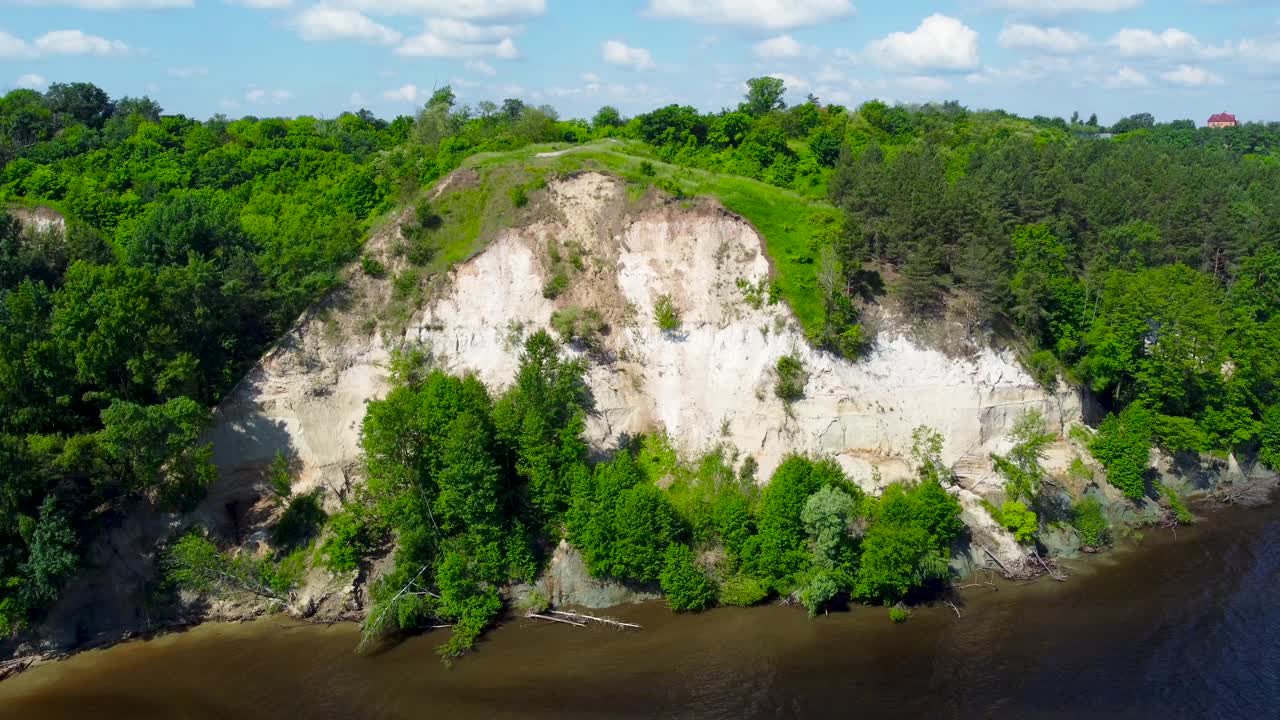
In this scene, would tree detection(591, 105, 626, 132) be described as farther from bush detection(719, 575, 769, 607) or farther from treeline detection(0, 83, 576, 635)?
bush detection(719, 575, 769, 607)

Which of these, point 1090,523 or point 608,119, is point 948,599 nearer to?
point 1090,523

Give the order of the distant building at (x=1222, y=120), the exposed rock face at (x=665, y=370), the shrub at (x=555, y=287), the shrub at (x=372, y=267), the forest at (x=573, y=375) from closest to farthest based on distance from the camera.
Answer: the forest at (x=573, y=375) → the exposed rock face at (x=665, y=370) → the shrub at (x=555, y=287) → the shrub at (x=372, y=267) → the distant building at (x=1222, y=120)

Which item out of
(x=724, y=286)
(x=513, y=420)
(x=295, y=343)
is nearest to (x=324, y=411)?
(x=295, y=343)

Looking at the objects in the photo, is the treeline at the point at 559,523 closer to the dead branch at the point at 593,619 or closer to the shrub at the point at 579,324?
the dead branch at the point at 593,619

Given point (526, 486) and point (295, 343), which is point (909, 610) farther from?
point (295, 343)

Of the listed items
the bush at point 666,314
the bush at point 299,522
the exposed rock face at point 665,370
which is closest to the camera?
the bush at point 299,522

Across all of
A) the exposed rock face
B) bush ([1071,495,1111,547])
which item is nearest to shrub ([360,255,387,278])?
the exposed rock face

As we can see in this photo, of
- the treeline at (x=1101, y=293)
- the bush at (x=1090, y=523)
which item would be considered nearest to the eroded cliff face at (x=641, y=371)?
the bush at (x=1090, y=523)
